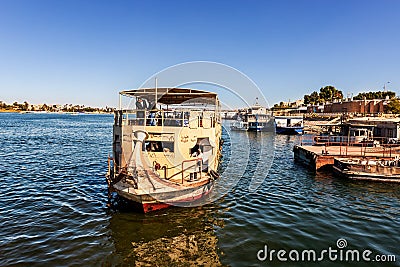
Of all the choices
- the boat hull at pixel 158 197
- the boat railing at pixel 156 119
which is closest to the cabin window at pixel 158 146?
the boat railing at pixel 156 119

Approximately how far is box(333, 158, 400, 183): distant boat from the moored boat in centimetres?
1422

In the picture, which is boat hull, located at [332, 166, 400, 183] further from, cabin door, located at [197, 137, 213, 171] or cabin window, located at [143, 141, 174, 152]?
cabin window, located at [143, 141, 174, 152]

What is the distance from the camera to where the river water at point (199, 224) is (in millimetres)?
11344

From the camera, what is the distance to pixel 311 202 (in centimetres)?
1811

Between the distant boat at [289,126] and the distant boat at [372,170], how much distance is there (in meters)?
53.8

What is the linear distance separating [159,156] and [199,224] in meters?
4.65

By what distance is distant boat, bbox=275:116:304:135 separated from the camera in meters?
77.4

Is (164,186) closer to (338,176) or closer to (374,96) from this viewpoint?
(338,176)

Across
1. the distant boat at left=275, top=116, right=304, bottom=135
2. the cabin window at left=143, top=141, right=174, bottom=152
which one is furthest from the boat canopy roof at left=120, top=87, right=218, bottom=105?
the distant boat at left=275, top=116, right=304, bottom=135

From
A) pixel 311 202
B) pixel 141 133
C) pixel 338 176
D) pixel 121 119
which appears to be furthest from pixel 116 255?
pixel 338 176

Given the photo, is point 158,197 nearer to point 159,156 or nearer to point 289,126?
point 159,156

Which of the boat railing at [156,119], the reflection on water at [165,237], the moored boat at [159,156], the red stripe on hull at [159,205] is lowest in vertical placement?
the reflection on water at [165,237]

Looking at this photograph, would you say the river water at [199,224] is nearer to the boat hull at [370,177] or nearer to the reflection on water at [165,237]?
the reflection on water at [165,237]

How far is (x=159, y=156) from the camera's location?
1570 cm
